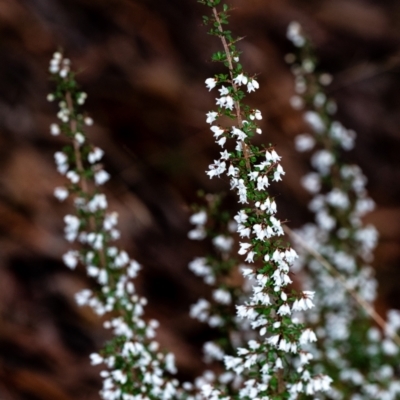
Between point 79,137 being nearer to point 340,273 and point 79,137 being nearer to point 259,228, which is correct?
point 259,228

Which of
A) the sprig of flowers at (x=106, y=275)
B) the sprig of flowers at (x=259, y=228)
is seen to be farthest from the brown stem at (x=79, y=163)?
the sprig of flowers at (x=259, y=228)

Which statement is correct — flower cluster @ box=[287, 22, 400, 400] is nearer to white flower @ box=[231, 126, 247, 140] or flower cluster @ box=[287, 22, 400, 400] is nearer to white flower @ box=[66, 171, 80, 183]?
white flower @ box=[66, 171, 80, 183]

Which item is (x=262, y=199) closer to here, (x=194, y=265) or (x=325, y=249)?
(x=194, y=265)

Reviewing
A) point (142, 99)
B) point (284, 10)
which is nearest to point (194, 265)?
point (142, 99)

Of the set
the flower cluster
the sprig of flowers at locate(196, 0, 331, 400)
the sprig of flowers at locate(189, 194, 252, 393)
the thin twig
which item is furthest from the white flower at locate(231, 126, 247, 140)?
the flower cluster

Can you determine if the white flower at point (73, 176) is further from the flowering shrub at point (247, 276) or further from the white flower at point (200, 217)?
the white flower at point (200, 217)

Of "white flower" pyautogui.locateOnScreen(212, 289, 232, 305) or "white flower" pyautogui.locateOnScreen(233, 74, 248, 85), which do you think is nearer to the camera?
"white flower" pyautogui.locateOnScreen(233, 74, 248, 85)
